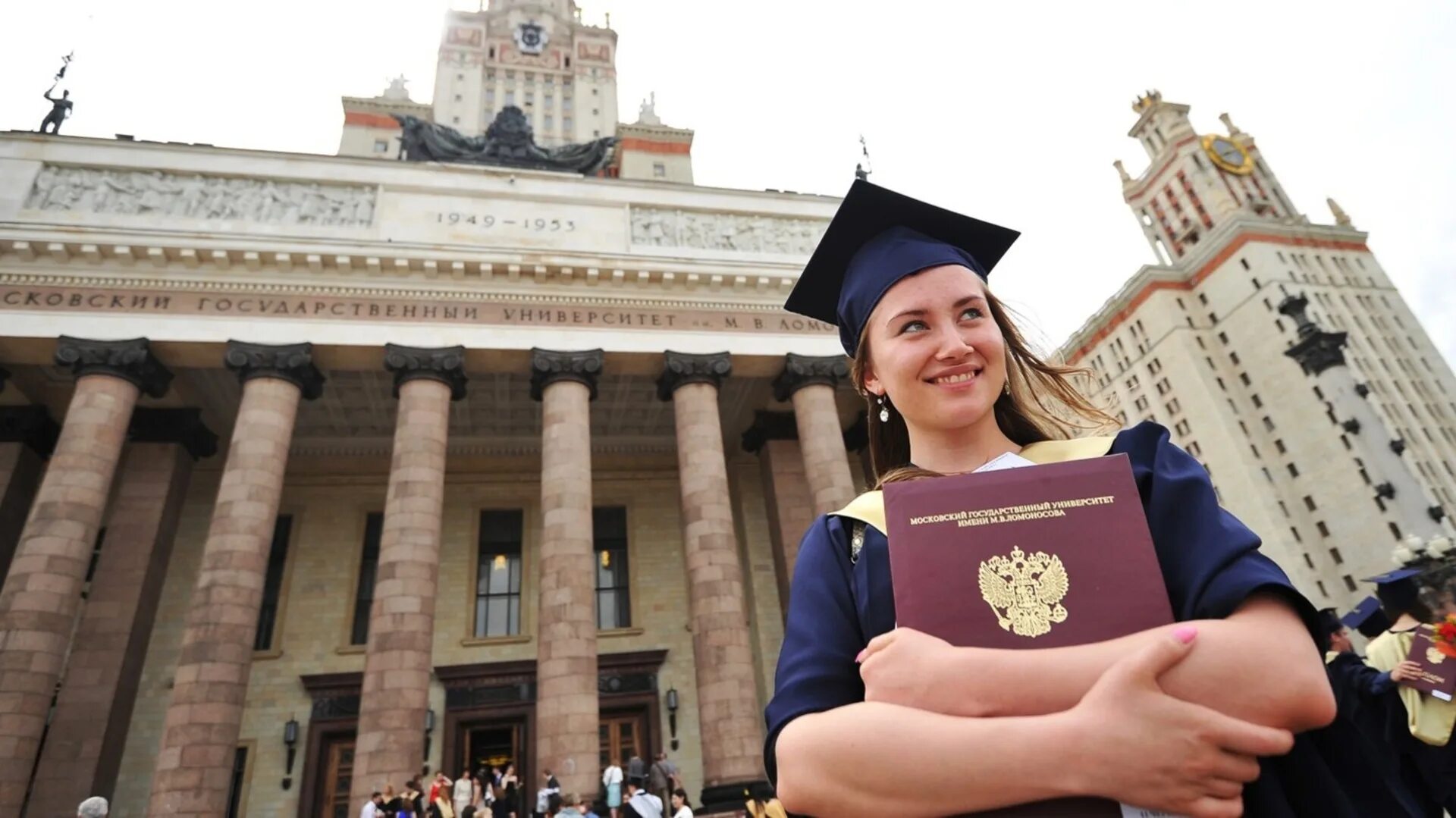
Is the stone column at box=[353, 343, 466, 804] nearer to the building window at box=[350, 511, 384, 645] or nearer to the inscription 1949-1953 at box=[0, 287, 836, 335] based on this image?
the inscription 1949-1953 at box=[0, 287, 836, 335]

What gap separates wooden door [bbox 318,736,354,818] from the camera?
16859 millimetres

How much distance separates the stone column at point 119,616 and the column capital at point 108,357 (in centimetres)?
268

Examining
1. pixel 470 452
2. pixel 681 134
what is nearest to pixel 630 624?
pixel 470 452

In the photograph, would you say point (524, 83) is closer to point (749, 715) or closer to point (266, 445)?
point (266, 445)

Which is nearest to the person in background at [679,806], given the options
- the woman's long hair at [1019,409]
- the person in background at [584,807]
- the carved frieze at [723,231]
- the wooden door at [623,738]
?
the person in background at [584,807]

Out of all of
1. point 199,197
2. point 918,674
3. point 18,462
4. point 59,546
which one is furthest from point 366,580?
point 918,674

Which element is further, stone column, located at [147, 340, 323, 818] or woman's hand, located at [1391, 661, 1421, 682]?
stone column, located at [147, 340, 323, 818]

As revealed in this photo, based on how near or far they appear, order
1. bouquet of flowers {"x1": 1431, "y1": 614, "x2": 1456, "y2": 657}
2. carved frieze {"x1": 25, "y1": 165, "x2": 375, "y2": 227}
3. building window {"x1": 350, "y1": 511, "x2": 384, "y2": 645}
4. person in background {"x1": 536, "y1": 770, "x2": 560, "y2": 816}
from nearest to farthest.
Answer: bouquet of flowers {"x1": 1431, "y1": 614, "x2": 1456, "y2": 657}, person in background {"x1": 536, "y1": 770, "x2": 560, "y2": 816}, carved frieze {"x1": 25, "y1": 165, "x2": 375, "y2": 227}, building window {"x1": 350, "y1": 511, "x2": 384, "y2": 645}

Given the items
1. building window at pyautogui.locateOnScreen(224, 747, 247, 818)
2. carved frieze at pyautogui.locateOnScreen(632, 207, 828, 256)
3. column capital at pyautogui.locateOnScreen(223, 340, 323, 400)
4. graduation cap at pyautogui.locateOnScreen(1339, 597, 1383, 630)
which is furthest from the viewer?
carved frieze at pyautogui.locateOnScreen(632, 207, 828, 256)

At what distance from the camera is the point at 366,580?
19609 mm

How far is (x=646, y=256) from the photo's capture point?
57.6 feet

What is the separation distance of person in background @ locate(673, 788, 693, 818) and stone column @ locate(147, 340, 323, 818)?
703cm

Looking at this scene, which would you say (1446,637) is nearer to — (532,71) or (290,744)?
(290,744)

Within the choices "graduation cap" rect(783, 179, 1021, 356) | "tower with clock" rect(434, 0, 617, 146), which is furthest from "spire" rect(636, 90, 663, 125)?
"graduation cap" rect(783, 179, 1021, 356)
